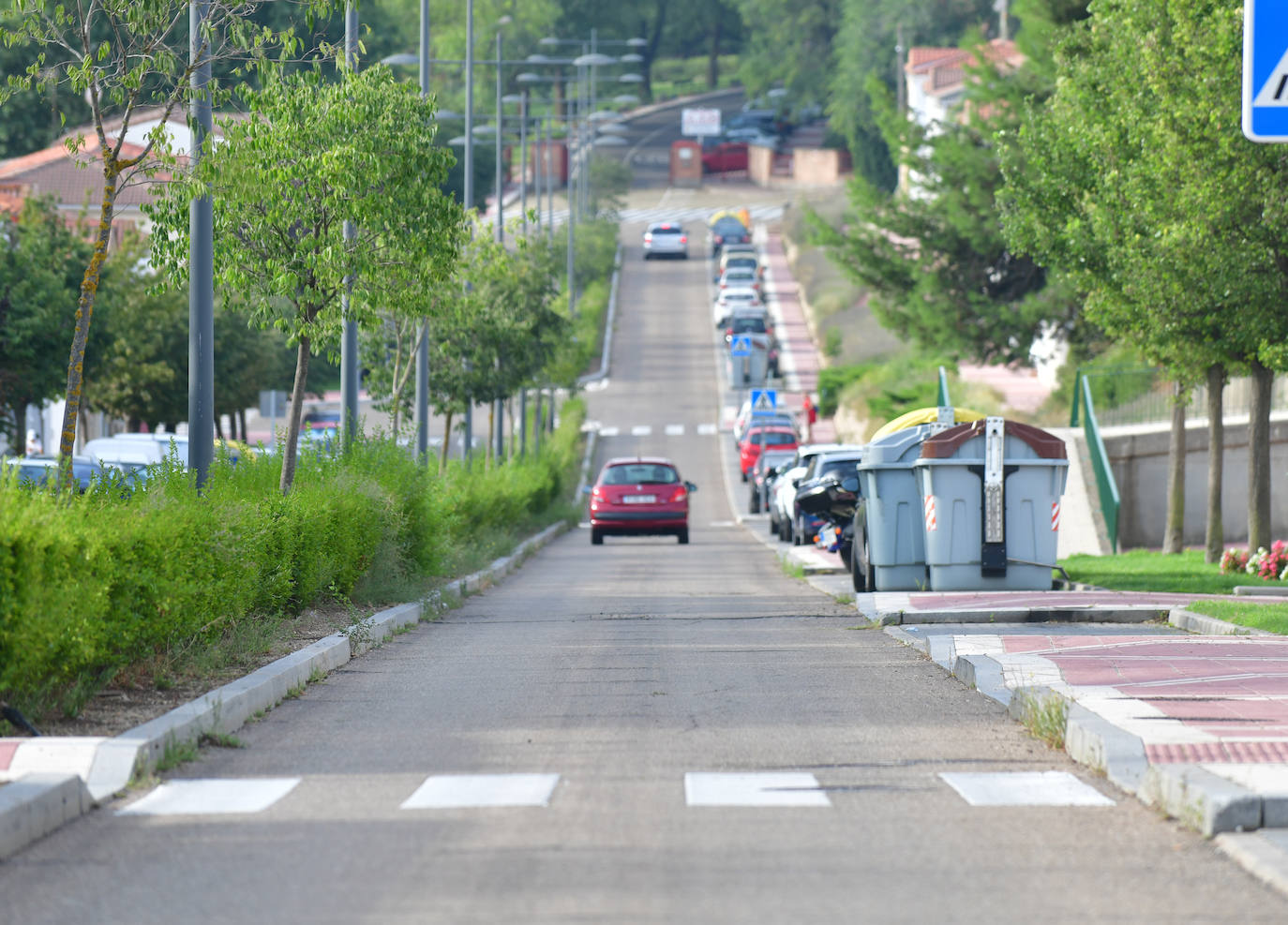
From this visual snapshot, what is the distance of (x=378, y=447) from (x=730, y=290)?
65.3 metres

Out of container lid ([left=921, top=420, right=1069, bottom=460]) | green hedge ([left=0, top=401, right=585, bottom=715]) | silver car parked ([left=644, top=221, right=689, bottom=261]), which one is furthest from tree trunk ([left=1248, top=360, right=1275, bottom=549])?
silver car parked ([left=644, top=221, right=689, bottom=261])

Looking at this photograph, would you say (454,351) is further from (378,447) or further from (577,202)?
(577,202)

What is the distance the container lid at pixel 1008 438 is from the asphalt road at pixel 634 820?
546cm

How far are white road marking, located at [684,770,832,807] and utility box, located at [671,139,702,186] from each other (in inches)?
4777

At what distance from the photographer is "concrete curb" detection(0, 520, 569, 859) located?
6.97 m

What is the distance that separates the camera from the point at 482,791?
7.89 m

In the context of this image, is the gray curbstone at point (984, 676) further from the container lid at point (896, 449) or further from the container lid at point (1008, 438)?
the container lid at point (896, 449)

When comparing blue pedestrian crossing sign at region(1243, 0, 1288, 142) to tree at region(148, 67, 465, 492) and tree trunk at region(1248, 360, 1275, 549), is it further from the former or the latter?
tree trunk at region(1248, 360, 1275, 549)

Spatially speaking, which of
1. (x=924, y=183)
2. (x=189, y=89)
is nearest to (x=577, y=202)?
(x=924, y=183)

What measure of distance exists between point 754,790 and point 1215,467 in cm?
1739

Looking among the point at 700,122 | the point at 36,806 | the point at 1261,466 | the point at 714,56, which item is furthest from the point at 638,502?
the point at 714,56

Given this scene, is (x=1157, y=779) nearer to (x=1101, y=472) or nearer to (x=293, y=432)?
(x=293, y=432)

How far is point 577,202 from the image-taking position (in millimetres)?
98938

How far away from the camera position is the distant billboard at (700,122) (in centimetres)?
13462
